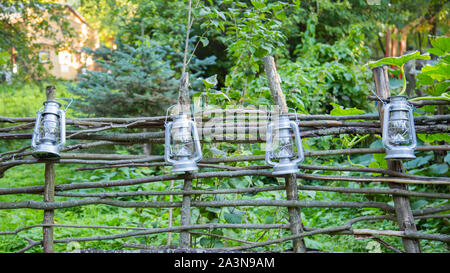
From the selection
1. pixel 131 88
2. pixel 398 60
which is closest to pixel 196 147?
pixel 398 60

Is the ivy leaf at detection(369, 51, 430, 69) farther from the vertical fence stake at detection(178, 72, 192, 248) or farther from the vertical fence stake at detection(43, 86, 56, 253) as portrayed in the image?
the vertical fence stake at detection(43, 86, 56, 253)

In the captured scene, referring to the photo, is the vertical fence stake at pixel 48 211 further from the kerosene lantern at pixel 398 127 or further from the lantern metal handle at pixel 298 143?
the kerosene lantern at pixel 398 127

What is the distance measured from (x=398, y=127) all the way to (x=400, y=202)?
15.2 inches

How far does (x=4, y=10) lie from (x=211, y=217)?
483cm

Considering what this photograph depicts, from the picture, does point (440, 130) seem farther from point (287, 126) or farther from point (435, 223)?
point (435, 223)

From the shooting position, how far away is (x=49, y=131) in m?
1.74

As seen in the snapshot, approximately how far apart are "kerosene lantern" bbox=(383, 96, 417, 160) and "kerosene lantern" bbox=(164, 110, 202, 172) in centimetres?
84

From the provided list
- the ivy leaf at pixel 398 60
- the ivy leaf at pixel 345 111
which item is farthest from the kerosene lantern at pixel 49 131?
the ivy leaf at pixel 398 60

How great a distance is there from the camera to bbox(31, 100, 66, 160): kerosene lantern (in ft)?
5.61

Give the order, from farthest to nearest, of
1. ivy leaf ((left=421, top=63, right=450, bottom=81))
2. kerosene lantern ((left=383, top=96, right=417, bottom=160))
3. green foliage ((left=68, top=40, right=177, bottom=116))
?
1. green foliage ((left=68, top=40, right=177, bottom=116))
2. ivy leaf ((left=421, top=63, right=450, bottom=81))
3. kerosene lantern ((left=383, top=96, right=417, bottom=160))

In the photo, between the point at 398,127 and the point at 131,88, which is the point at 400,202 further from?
the point at 131,88

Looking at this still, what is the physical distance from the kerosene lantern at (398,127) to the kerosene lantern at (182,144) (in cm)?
84

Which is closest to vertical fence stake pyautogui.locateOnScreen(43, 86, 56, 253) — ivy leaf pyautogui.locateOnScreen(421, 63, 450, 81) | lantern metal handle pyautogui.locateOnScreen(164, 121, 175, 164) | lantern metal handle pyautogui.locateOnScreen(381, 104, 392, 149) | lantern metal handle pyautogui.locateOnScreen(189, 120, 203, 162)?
lantern metal handle pyautogui.locateOnScreen(164, 121, 175, 164)

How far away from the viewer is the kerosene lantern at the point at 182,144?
1.77 meters
